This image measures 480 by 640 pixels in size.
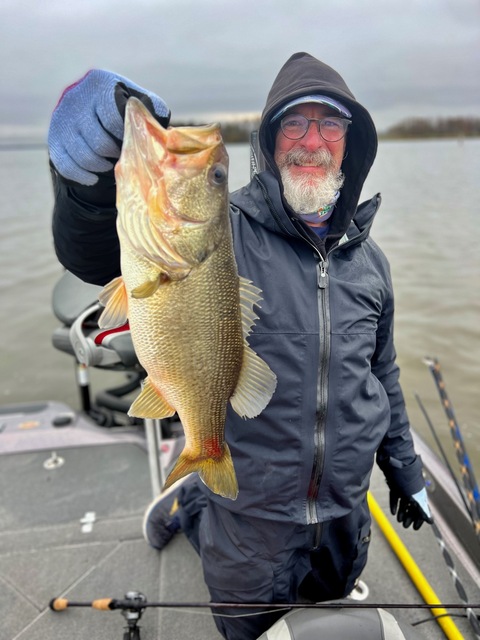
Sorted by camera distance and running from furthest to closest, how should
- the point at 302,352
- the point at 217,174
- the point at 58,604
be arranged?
the point at 58,604
the point at 302,352
the point at 217,174

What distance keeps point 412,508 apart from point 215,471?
1288mm

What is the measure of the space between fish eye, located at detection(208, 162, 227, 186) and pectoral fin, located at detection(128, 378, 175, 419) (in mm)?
644

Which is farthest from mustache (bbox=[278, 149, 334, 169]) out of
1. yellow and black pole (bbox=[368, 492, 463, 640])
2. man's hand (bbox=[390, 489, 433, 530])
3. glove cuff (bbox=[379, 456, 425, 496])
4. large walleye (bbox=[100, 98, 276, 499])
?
yellow and black pole (bbox=[368, 492, 463, 640])

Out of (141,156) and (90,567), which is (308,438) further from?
(90,567)

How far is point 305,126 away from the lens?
7.13 ft

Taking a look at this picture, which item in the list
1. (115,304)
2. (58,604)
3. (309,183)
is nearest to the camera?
(115,304)

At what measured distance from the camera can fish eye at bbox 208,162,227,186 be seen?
4.43ft

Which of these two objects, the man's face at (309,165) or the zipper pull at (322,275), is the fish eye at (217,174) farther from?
the man's face at (309,165)

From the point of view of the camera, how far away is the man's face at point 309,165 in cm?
213

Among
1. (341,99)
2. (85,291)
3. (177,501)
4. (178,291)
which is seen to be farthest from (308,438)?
(85,291)

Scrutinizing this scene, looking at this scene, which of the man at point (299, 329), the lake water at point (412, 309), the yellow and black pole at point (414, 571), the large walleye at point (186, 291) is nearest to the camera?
the large walleye at point (186, 291)

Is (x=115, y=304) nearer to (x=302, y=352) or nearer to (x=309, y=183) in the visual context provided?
(x=302, y=352)

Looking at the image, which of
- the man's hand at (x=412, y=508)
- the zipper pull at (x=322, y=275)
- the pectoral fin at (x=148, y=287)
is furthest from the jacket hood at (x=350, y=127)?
the man's hand at (x=412, y=508)

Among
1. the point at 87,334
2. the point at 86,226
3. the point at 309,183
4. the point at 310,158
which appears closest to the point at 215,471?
the point at 86,226
